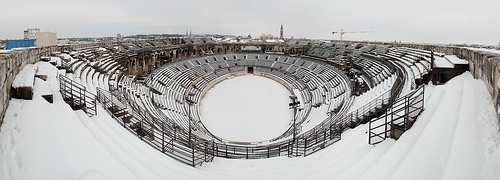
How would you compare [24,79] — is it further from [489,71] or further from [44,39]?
[44,39]

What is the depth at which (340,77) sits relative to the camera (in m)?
32.1

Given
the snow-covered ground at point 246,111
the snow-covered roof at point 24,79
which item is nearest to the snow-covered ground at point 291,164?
the snow-covered roof at point 24,79

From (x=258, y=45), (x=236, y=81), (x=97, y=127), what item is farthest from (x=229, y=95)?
(x=258, y=45)

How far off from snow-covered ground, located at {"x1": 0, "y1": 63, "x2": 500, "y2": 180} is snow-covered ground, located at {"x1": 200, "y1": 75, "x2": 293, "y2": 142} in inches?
449

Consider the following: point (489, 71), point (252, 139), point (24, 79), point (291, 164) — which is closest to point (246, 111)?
point (252, 139)

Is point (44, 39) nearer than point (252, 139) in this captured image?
No

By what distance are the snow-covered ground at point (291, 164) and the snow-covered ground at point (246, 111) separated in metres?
11.4

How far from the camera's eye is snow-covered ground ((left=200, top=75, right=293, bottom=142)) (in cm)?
2239

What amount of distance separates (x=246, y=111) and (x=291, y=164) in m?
17.0

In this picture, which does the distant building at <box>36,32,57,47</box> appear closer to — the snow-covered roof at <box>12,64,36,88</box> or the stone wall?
the snow-covered roof at <box>12,64,36,88</box>

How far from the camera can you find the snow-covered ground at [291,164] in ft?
19.1

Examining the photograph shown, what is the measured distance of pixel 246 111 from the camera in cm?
2781

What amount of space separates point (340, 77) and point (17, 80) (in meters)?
29.3

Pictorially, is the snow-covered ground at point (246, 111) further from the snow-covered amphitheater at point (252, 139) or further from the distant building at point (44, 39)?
the distant building at point (44, 39)
